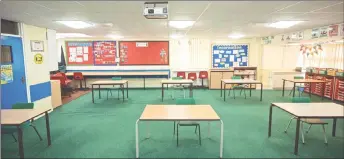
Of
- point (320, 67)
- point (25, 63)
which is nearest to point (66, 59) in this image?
point (25, 63)

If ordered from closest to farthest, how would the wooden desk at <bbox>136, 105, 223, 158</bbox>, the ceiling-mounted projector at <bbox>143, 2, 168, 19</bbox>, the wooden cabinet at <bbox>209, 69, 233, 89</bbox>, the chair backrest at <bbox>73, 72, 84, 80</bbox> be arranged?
the wooden desk at <bbox>136, 105, 223, 158</bbox> < the ceiling-mounted projector at <bbox>143, 2, 168, 19</bbox> < the chair backrest at <bbox>73, 72, 84, 80</bbox> < the wooden cabinet at <bbox>209, 69, 233, 89</bbox>

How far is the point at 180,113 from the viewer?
3457 mm

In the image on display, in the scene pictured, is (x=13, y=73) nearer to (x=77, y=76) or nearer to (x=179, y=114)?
(x=179, y=114)

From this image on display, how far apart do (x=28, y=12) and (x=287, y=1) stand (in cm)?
464

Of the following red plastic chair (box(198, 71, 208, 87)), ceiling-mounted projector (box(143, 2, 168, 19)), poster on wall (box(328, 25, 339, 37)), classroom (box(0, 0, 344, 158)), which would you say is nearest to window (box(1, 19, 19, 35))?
classroom (box(0, 0, 344, 158))

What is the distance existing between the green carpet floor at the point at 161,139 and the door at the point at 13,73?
2.56ft

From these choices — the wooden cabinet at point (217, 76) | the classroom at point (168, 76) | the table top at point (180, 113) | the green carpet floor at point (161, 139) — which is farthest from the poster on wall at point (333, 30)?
the table top at point (180, 113)

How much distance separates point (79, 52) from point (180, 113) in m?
8.06

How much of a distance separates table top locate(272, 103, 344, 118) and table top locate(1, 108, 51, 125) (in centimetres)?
423

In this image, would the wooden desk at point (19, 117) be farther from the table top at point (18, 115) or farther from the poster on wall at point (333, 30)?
the poster on wall at point (333, 30)

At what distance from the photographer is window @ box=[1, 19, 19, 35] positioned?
4.68m

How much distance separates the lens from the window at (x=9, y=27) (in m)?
4.68

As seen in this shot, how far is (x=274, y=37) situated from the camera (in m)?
8.88

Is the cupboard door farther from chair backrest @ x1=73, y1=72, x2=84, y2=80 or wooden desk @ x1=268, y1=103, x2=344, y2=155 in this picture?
chair backrest @ x1=73, y1=72, x2=84, y2=80
